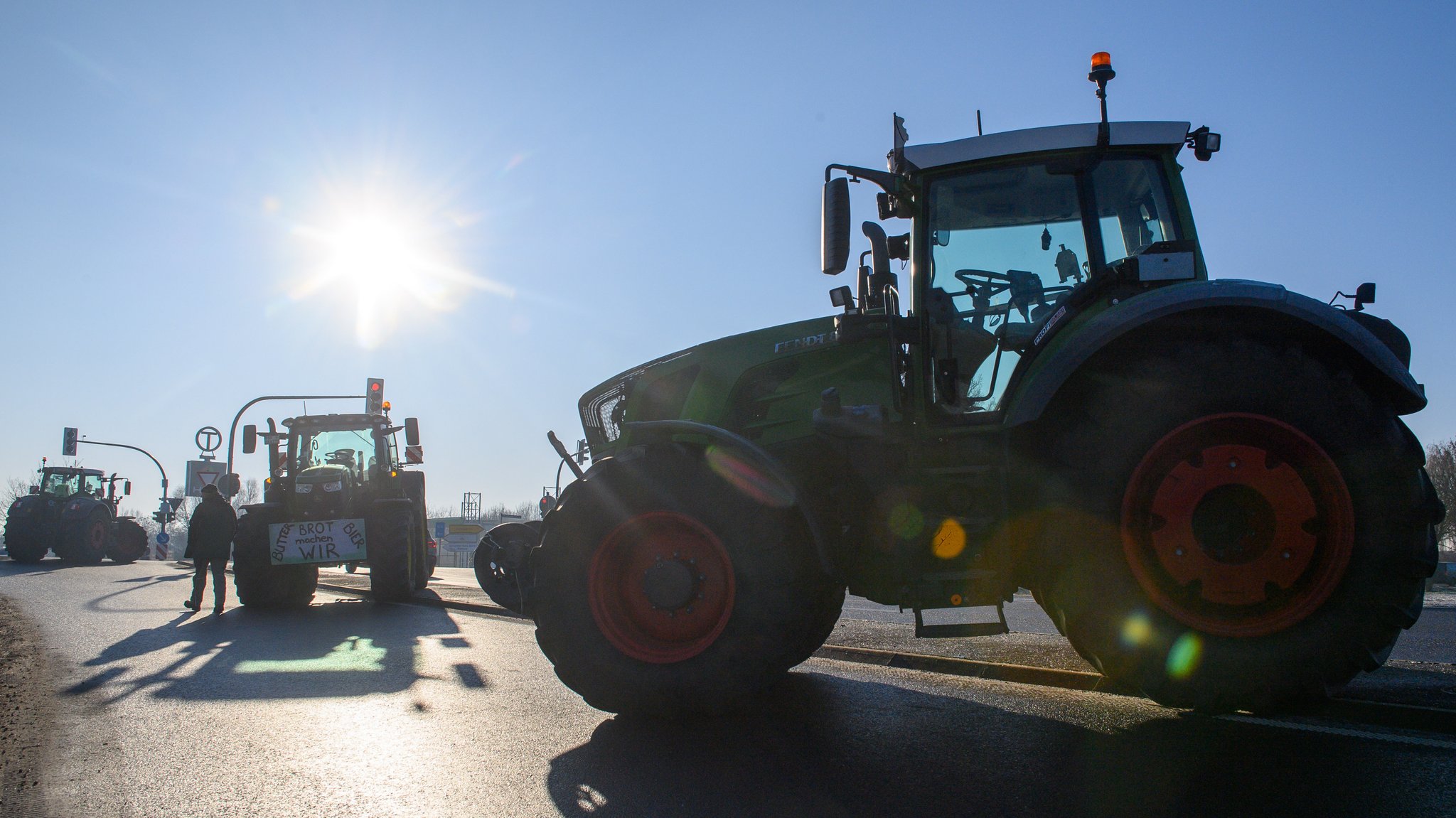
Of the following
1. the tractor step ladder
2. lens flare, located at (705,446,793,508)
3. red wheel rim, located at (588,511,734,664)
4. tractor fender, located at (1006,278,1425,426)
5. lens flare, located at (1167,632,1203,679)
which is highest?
tractor fender, located at (1006,278,1425,426)

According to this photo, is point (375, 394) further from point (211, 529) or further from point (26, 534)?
point (26, 534)

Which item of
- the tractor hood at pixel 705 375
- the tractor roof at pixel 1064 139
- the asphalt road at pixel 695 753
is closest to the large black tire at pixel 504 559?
the asphalt road at pixel 695 753

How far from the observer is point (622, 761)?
357cm

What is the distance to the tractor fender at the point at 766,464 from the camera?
391 centimetres

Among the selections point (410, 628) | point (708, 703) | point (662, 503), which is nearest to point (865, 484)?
point (662, 503)

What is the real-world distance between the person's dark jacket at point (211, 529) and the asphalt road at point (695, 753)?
5.93 metres

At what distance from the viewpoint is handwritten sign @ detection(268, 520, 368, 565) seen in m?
11.4

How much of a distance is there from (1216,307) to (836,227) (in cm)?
156

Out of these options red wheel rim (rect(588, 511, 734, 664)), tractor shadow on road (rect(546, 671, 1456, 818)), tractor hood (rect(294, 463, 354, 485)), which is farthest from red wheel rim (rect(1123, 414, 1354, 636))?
tractor hood (rect(294, 463, 354, 485))

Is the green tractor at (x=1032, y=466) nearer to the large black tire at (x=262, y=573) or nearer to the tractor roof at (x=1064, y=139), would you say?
the tractor roof at (x=1064, y=139)

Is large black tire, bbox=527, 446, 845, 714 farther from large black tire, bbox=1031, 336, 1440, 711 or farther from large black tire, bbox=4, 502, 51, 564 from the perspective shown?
large black tire, bbox=4, 502, 51, 564

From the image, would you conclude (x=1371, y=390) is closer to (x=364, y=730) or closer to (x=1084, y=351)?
(x=1084, y=351)

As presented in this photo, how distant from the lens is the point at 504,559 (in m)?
7.75

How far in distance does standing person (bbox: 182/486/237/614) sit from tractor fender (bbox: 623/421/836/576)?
9.25 metres
